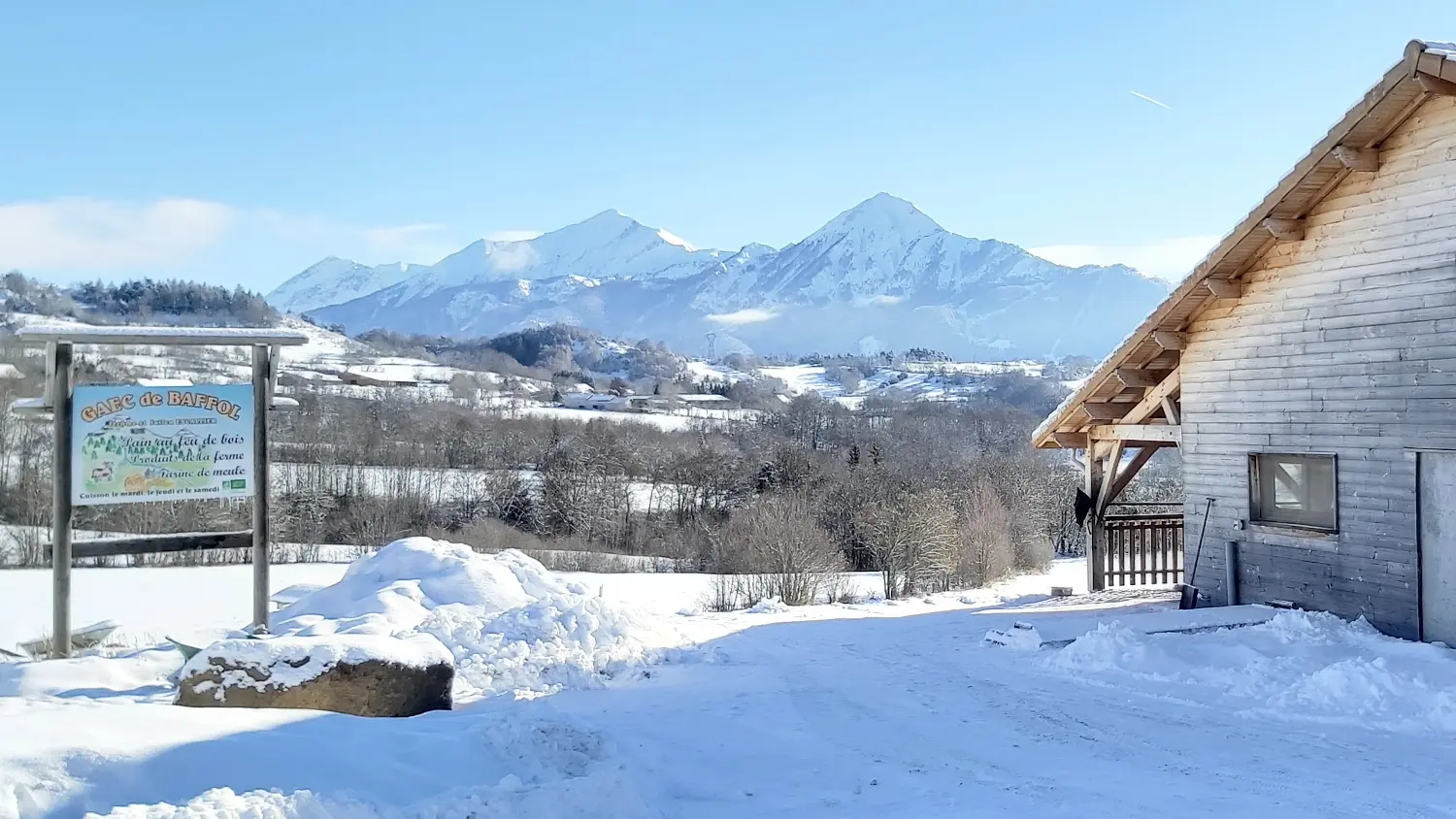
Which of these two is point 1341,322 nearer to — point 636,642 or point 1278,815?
point 1278,815

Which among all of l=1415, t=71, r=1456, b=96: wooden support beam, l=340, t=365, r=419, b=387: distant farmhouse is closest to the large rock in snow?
l=1415, t=71, r=1456, b=96: wooden support beam

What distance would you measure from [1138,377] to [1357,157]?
429cm

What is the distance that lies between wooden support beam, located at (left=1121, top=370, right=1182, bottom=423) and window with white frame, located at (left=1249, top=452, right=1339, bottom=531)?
160 cm

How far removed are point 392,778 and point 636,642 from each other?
516 centimetres

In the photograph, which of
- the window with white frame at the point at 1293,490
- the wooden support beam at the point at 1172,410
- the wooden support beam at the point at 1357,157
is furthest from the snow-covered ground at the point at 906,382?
the wooden support beam at the point at 1357,157

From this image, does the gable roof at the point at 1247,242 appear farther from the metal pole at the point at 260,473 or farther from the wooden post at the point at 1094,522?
the metal pole at the point at 260,473

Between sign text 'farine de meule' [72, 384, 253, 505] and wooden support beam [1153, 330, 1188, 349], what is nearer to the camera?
sign text 'farine de meule' [72, 384, 253, 505]

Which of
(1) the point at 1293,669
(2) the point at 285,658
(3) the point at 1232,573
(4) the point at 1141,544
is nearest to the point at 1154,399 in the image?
(3) the point at 1232,573

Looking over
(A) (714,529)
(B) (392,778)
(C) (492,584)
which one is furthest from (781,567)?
(A) (714,529)

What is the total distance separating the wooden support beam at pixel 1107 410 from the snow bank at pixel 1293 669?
4.53 meters

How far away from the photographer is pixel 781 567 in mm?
21375

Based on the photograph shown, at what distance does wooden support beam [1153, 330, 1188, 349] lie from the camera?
40.8ft

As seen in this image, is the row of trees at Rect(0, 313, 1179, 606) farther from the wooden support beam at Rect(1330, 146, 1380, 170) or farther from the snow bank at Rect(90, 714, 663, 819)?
the snow bank at Rect(90, 714, 663, 819)

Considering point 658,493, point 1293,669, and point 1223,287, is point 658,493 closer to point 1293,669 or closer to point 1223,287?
point 1223,287
